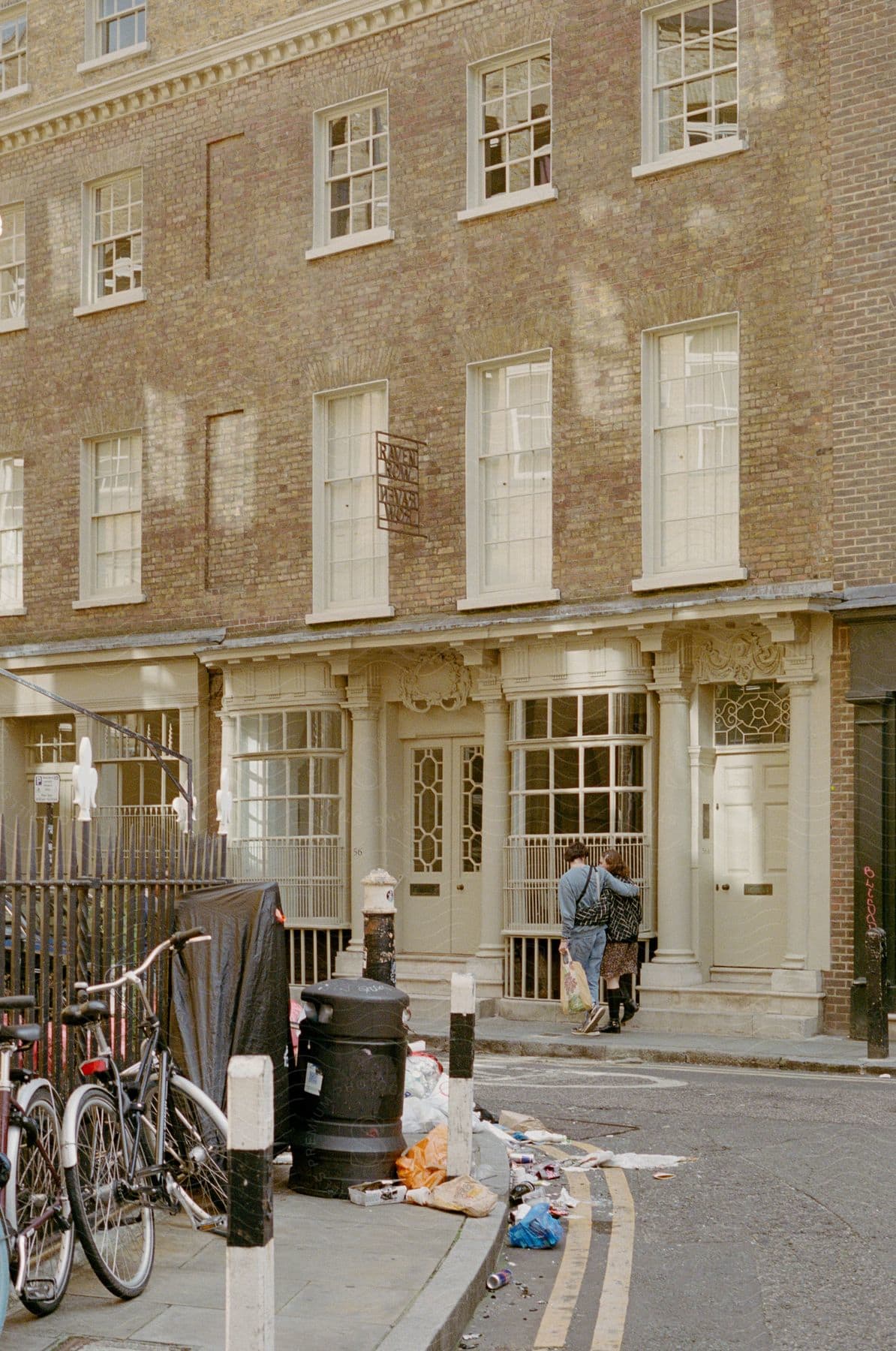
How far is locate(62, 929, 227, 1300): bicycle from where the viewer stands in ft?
21.0

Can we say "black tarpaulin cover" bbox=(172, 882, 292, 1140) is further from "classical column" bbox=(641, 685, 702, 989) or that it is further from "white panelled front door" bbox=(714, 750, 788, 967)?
"white panelled front door" bbox=(714, 750, 788, 967)

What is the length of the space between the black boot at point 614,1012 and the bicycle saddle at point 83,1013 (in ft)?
33.9

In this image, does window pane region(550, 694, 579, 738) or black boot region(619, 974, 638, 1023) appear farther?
window pane region(550, 694, 579, 738)

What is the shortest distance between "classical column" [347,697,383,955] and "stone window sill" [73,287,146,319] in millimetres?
6373

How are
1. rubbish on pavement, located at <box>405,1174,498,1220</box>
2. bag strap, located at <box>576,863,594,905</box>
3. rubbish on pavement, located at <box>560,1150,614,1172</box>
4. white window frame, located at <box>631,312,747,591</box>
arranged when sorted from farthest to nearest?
white window frame, located at <box>631,312,747,591</box>
bag strap, located at <box>576,863,594,905</box>
rubbish on pavement, located at <box>560,1150,614,1172</box>
rubbish on pavement, located at <box>405,1174,498,1220</box>

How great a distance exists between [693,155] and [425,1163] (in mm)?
11994

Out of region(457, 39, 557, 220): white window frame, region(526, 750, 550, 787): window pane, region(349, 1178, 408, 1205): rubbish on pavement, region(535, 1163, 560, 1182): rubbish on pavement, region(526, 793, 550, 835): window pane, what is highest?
region(457, 39, 557, 220): white window frame

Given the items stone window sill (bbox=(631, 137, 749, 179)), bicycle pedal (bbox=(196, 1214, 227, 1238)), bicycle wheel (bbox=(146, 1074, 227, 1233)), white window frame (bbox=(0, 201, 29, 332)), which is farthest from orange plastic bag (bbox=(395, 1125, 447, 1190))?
white window frame (bbox=(0, 201, 29, 332))

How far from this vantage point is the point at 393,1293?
21.6 ft

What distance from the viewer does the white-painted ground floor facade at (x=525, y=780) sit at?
54.5 feet

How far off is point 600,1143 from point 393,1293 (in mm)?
4165

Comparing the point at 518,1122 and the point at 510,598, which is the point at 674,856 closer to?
the point at 510,598

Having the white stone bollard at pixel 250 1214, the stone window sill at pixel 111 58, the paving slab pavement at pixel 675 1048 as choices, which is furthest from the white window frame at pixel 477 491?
the white stone bollard at pixel 250 1214

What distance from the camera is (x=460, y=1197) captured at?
800cm
